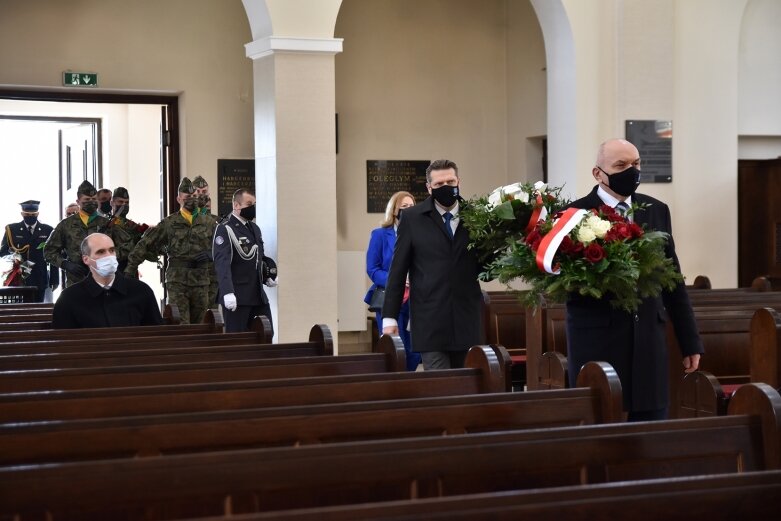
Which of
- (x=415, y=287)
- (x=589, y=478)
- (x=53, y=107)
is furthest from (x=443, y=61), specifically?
(x=589, y=478)

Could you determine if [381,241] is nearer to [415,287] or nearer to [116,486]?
[415,287]

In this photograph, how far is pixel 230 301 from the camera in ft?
25.2

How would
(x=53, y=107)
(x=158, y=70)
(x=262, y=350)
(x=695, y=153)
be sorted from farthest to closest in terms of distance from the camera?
1. (x=53, y=107)
2. (x=158, y=70)
3. (x=695, y=153)
4. (x=262, y=350)

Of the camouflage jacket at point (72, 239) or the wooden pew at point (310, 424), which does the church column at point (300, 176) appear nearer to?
the camouflage jacket at point (72, 239)


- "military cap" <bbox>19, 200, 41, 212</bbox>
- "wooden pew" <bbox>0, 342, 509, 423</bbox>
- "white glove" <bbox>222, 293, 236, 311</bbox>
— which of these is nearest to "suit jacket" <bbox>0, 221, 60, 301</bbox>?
"military cap" <bbox>19, 200, 41, 212</bbox>

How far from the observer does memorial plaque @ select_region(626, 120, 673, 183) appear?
381 inches

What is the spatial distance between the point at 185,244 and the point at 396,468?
254 inches

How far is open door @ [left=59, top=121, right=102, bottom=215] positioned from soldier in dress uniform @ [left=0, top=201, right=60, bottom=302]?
133cm

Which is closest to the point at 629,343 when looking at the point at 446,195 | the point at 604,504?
the point at 446,195

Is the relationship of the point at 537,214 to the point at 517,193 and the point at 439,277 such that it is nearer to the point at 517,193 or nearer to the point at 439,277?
the point at 517,193

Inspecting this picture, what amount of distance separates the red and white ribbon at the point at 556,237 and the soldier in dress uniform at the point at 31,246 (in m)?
9.26

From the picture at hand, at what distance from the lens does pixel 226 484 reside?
87.0 inches

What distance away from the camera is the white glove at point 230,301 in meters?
7.68

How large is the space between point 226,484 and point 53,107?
1322 centimetres
